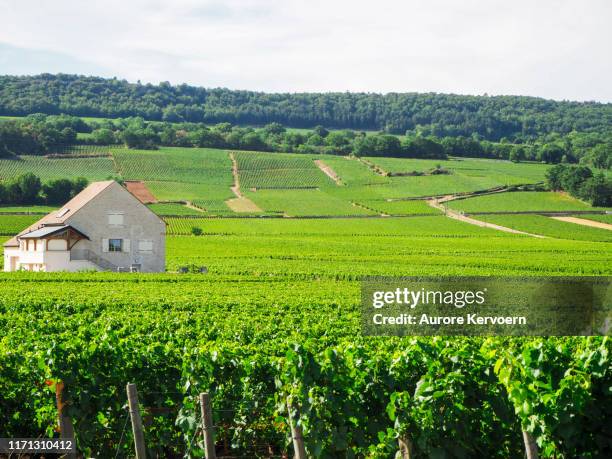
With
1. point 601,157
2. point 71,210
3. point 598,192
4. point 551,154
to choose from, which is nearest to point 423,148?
point 551,154

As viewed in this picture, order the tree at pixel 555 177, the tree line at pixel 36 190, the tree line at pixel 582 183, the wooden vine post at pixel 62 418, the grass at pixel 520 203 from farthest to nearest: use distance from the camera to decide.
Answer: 1. the tree at pixel 555 177
2. the tree line at pixel 582 183
3. the grass at pixel 520 203
4. the tree line at pixel 36 190
5. the wooden vine post at pixel 62 418

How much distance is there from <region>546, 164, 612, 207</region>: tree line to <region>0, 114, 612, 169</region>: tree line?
3876 centimetres

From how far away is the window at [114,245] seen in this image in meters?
60.9

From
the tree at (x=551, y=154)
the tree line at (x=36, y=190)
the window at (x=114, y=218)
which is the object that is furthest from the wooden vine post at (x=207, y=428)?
the tree at (x=551, y=154)

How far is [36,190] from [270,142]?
72171mm

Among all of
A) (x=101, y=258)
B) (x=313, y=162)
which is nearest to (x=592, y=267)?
(x=101, y=258)

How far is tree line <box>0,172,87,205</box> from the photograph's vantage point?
4665 inches

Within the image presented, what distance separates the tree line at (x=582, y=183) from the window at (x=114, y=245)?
86.4 metres

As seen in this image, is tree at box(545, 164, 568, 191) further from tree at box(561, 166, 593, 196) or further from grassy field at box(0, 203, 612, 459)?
grassy field at box(0, 203, 612, 459)

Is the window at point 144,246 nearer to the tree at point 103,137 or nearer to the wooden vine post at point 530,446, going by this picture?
the wooden vine post at point 530,446

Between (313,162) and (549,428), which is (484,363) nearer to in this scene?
(549,428)

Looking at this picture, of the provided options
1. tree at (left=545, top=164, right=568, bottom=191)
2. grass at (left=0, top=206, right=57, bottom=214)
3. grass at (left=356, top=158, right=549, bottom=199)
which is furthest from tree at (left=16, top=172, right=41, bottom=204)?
tree at (left=545, top=164, right=568, bottom=191)

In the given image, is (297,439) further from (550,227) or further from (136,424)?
(550,227)

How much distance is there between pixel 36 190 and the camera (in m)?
122
